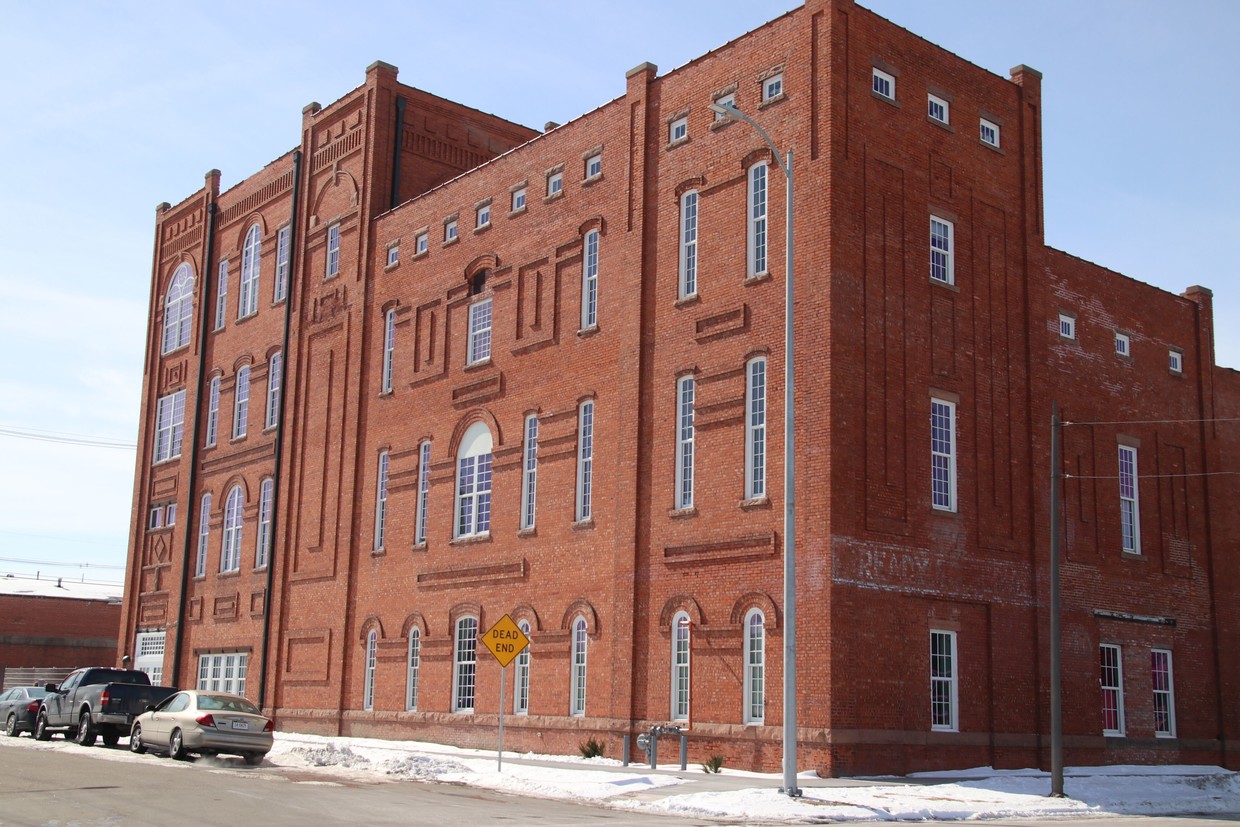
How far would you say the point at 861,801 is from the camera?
20.6 meters

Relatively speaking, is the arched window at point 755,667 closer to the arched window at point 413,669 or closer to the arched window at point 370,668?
the arched window at point 413,669

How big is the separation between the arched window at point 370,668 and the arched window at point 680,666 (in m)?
12.5

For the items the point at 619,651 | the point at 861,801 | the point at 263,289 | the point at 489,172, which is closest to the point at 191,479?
the point at 263,289

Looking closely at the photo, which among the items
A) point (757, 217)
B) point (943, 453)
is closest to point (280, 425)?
point (757, 217)

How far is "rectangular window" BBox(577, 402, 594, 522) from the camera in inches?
1251

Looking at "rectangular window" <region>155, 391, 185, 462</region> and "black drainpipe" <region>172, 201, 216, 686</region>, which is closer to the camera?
"black drainpipe" <region>172, 201, 216, 686</region>

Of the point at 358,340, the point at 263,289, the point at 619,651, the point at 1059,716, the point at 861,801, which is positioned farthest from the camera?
the point at 263,289

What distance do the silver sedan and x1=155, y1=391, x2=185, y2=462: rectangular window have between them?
81.2ft

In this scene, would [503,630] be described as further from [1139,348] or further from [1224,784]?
[1139,348]

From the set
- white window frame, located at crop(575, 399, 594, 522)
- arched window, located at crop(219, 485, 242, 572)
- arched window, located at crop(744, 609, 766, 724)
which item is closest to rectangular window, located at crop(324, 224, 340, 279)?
arched window, located at crop(219, 485, 242, 572)

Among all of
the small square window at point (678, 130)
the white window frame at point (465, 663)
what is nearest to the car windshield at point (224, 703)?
the white window frame at point (465, 663)

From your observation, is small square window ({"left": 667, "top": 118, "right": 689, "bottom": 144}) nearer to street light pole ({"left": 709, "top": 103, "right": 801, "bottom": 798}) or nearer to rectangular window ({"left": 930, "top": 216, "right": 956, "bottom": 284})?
rectangular window ({"left": 930, "top": 216, "right": 956, "bottom": 284})

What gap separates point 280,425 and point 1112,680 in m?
26.4

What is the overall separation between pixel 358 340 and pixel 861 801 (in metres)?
24.8
